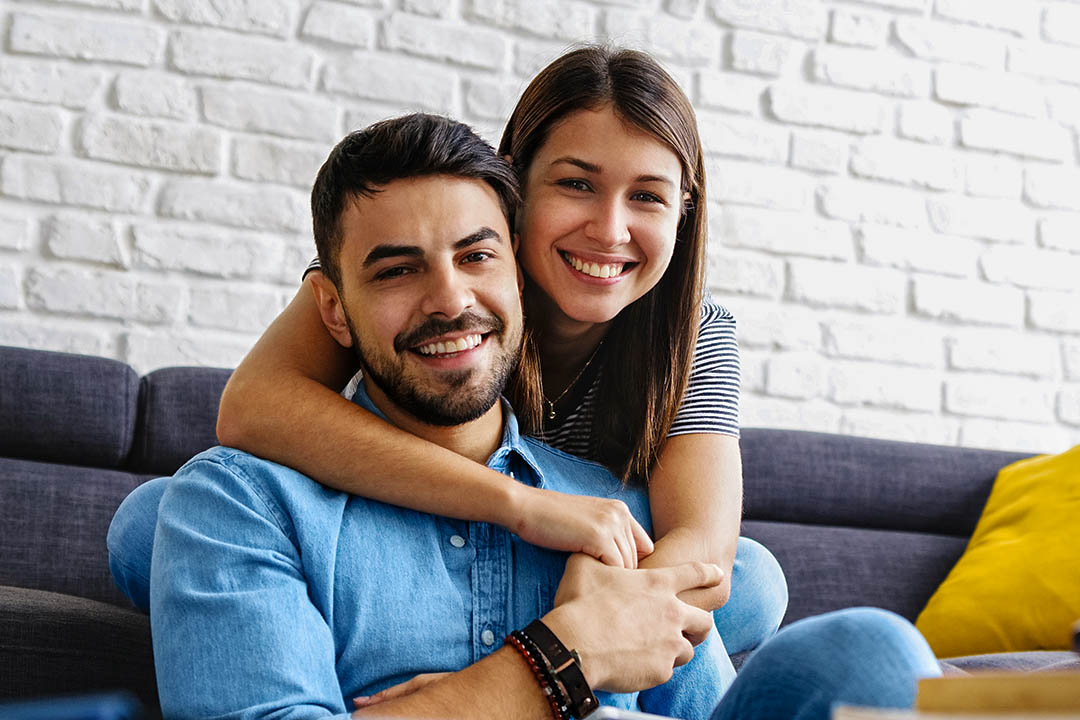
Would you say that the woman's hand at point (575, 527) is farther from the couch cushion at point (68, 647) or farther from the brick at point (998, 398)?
the brick at point (998, 398)

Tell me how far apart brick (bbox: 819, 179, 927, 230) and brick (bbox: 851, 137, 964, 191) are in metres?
0.03

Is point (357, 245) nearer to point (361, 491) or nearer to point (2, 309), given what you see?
point (361, 491)

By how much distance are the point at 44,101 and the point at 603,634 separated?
Result: 1616mm

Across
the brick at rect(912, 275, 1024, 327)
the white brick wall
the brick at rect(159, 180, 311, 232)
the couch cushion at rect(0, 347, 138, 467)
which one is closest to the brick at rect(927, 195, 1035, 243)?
the white brick wall

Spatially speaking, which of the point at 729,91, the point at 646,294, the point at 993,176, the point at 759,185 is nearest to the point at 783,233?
the point at 759,185

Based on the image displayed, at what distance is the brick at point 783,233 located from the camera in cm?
246

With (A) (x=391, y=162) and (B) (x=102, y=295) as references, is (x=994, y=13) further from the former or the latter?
(B) (x=102, y=295)

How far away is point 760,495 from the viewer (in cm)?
217

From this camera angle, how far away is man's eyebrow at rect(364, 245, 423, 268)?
4.04 ft

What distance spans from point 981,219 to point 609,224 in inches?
58.0

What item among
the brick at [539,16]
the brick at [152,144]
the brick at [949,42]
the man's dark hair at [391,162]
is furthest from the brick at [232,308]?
the brick at [949,42]

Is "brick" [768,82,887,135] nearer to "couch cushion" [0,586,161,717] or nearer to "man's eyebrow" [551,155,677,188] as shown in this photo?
"man's eyebrow" [551,155,677,188]

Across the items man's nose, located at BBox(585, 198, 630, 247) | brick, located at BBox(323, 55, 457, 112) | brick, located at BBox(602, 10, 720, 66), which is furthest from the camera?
brick, located at BBox(602, 10, 720, 66)

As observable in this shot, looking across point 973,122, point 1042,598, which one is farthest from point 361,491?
point 973,122
